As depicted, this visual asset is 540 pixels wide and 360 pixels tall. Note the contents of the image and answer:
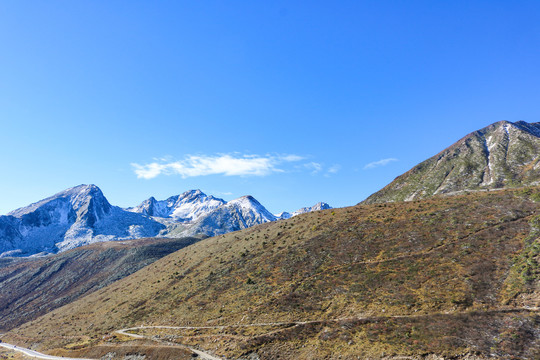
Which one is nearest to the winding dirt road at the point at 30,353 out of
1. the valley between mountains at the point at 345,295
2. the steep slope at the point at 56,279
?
the valley between mountains at the point at 345,295

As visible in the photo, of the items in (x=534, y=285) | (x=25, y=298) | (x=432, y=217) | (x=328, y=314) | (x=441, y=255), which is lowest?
(x=25, y=298)

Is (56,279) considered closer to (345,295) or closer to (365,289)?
(345,295)

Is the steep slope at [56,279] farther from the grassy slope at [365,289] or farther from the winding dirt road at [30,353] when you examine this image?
the grassy slope at [365,289]

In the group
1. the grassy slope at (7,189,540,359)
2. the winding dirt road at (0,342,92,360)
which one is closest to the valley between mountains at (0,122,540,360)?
the grassy slope at (7,189,540,359)

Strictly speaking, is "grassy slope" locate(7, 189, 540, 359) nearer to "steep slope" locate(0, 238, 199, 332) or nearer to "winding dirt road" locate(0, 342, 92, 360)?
"winding dirt road" locate(0, 342, 92, 360)

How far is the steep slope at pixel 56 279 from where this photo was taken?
14275 cm

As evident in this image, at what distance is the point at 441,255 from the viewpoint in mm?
52719

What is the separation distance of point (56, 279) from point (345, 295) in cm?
18739

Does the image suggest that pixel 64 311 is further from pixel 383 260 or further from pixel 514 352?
pixel 514 352

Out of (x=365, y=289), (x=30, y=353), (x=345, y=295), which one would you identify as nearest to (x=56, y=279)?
(x=30, y=353)

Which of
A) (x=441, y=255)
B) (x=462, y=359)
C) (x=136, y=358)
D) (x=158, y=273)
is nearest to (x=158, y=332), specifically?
(x=136, y=358)

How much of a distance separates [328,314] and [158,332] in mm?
34802

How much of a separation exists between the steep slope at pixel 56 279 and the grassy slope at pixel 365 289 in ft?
185

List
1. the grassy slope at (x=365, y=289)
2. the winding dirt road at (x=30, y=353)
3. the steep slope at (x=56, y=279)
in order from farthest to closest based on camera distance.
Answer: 1. the steep slope at (x=56, y=279)
2. the winding dirt road at (x=30, y=353)
3. the grassy slope at (x=365, y=289)
